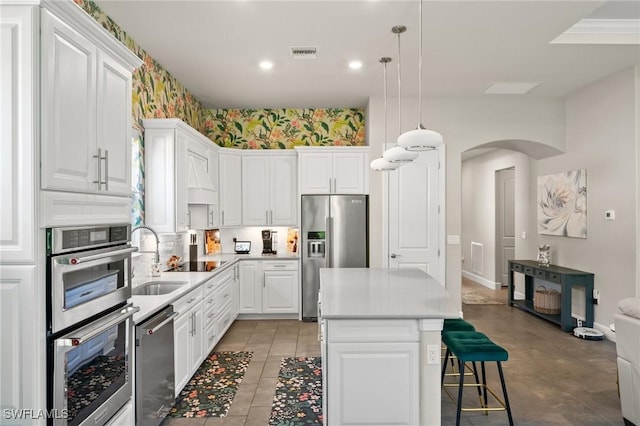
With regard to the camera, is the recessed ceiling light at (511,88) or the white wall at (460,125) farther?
the white wall at (460,125)

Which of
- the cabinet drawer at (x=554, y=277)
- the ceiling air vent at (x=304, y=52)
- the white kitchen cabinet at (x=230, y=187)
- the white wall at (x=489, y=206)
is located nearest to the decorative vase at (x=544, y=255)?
the cabinet drawer at (x=554, y=277)

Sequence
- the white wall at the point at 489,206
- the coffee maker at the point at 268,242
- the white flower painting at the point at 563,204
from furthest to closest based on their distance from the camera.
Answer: the white wall at the point at 489,206, the coffee maker at the point at 268,242, the white flower painting at the point at 563,204

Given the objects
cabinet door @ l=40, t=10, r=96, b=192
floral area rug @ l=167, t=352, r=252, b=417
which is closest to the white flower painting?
floral area rug @ l=167, t=352, r=252, b=417

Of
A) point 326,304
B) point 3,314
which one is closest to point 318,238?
point 326,304

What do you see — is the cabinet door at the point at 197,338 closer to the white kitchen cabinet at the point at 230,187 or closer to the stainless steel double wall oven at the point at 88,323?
the stainless steel double wall oven at the point at 88,323

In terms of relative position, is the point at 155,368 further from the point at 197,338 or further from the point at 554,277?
the point at 554,277

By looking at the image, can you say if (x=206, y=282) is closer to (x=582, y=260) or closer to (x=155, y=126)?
(x=155, y=126)

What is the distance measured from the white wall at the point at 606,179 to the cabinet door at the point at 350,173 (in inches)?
111

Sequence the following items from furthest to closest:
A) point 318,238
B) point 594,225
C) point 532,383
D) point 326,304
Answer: point 318,238
point 594,225
point 532,383
point 326,304

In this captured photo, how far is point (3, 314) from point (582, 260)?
19.3 ft

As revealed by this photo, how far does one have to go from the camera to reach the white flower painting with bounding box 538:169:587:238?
198 inches

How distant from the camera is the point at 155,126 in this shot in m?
3.76

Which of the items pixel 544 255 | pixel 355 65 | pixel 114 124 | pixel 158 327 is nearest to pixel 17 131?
pixel 114 124

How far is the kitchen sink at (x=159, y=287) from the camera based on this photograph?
3.35 m
